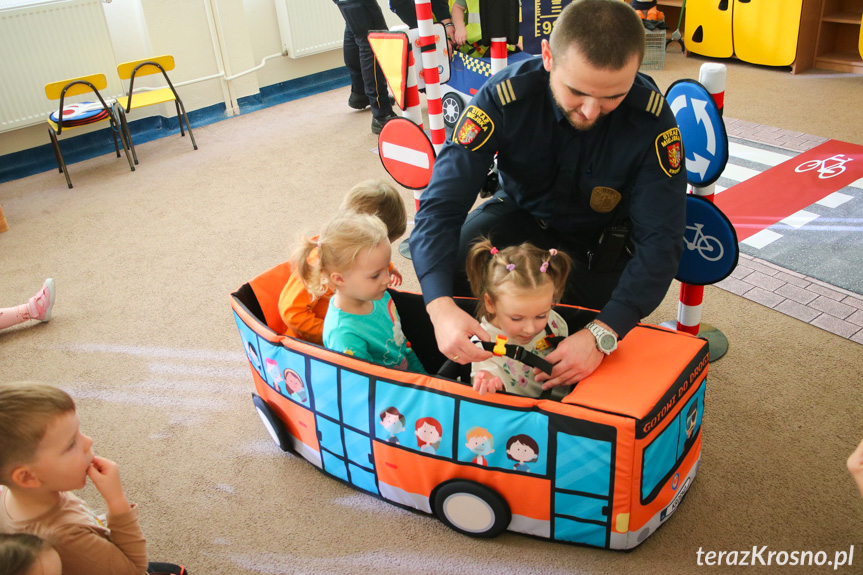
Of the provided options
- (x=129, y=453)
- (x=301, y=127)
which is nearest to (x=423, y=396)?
(x=129, y=453)

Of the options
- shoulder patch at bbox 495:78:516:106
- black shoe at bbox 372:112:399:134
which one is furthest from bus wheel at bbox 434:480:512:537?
black shoe at bbox 372:112:399:134

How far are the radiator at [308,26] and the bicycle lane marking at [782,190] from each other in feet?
10.5

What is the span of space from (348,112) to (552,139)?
3.08 metres

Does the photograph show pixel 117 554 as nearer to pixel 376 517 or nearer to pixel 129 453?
pixel 376 517

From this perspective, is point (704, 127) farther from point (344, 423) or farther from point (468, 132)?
point (344, 423)

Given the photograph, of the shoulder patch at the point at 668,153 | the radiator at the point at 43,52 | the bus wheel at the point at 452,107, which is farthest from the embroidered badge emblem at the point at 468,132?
the radiator at the point at 43,52

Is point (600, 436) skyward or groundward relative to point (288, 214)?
skyward

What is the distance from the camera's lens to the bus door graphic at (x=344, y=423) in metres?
1.50

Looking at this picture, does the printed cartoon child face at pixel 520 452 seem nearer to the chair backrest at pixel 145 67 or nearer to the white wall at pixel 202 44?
the chair backrest at pixel 145 67

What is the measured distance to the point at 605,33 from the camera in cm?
141

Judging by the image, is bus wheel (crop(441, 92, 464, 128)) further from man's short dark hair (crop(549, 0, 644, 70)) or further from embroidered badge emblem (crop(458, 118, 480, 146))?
man's short dark hair (crop(549, 0, 644, 70))

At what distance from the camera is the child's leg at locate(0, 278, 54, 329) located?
2.53 m

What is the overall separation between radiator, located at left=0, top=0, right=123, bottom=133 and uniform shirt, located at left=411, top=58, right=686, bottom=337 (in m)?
3.32

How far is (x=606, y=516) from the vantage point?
138 centimetres
